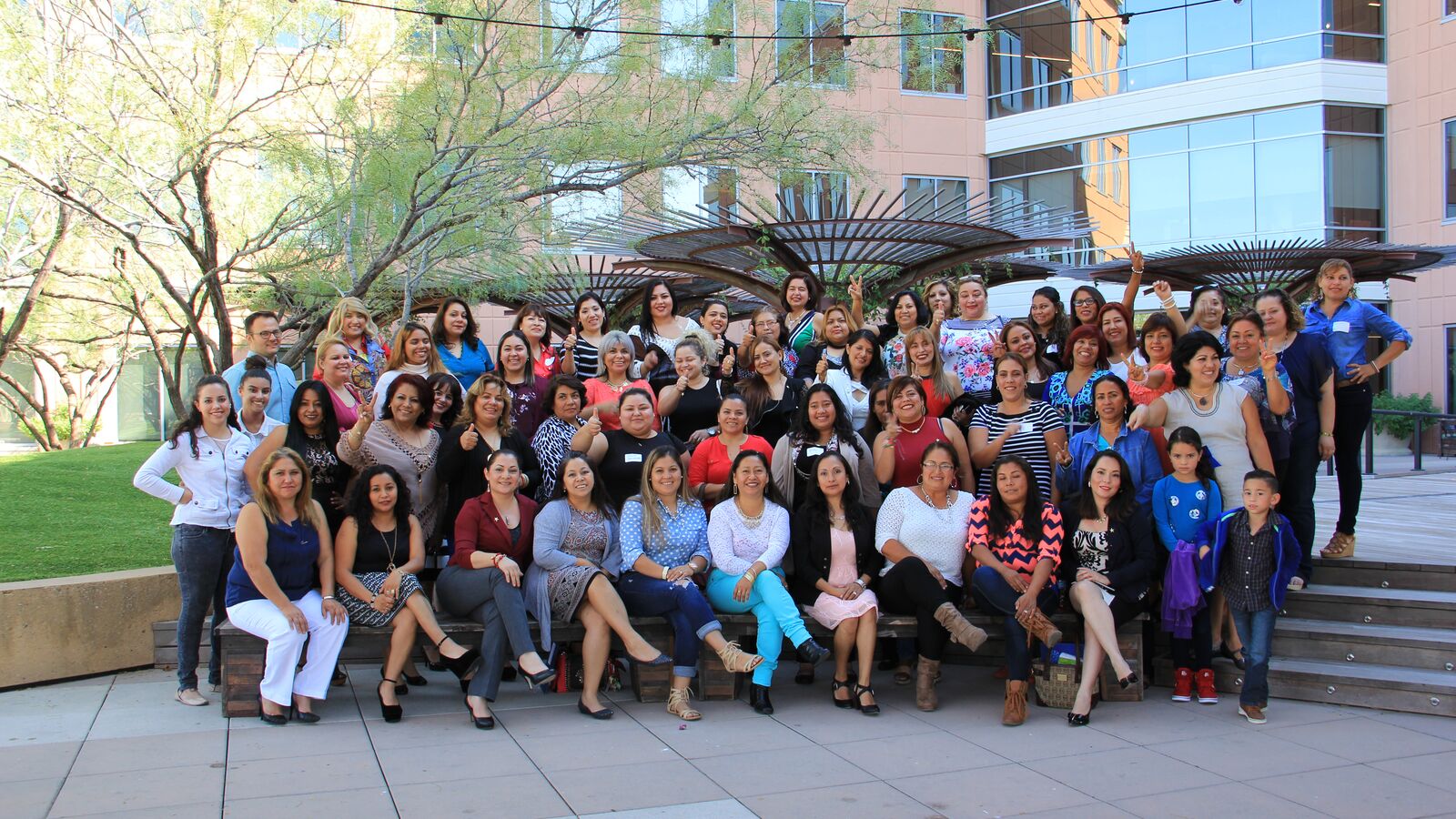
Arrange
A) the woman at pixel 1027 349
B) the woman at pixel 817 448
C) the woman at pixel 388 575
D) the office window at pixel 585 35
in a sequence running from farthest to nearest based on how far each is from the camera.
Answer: the office window at pixel 585 35, the woman at pixel 1027 349, the woman at pixel 817 448, the woman at pixel 388 575

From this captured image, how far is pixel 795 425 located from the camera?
6.89 meters

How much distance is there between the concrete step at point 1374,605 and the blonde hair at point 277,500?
5.52m

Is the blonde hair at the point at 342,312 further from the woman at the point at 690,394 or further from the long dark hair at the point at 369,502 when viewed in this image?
the woman at the point at 690,394

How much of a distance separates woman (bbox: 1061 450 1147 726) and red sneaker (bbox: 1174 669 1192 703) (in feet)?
0.76

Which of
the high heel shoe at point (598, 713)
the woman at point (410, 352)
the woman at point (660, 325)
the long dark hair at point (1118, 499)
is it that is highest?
the woman at point (660, 325)

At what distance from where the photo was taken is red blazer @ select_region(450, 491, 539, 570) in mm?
6082

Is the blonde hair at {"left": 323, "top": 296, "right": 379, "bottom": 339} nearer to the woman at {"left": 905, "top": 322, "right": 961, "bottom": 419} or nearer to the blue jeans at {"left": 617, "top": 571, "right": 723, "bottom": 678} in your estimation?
the blue jeans at {"left": 617, "top": 571, "right": 723, "bottom": 678}

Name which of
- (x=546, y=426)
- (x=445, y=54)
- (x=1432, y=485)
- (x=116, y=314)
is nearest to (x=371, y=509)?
(x=546, y=426)

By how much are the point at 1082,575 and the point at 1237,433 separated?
1265 millimetres

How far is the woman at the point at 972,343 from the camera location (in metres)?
7.51

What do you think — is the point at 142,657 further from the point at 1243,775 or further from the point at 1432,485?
the point at 1432,485

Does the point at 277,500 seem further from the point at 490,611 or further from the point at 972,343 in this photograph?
the point at 972,343

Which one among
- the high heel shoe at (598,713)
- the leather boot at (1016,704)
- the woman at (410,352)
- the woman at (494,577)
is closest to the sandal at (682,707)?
the high heel shoe at (598,713)

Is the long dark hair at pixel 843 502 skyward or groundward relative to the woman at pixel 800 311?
groundward
